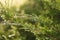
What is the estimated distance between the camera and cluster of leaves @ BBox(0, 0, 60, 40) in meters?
2.60

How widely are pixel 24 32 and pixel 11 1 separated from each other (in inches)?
17.0

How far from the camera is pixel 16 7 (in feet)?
9.74

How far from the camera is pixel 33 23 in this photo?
2.74 metres

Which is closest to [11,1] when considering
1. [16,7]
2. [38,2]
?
[16,7]

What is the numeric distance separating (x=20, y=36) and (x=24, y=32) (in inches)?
2.6

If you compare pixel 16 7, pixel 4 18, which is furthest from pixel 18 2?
pixel 4 18

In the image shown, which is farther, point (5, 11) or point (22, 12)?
point (22, 12)

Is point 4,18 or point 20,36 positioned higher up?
point 4,18

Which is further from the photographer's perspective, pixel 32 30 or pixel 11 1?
pixel 11 1

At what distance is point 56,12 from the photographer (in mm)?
2715

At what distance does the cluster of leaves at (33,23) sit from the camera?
260 centimetres

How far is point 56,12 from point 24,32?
43cm

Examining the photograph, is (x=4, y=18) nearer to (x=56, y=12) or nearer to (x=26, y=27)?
(x=26, y=27)

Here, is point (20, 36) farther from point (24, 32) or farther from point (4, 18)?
point (4, 18)
